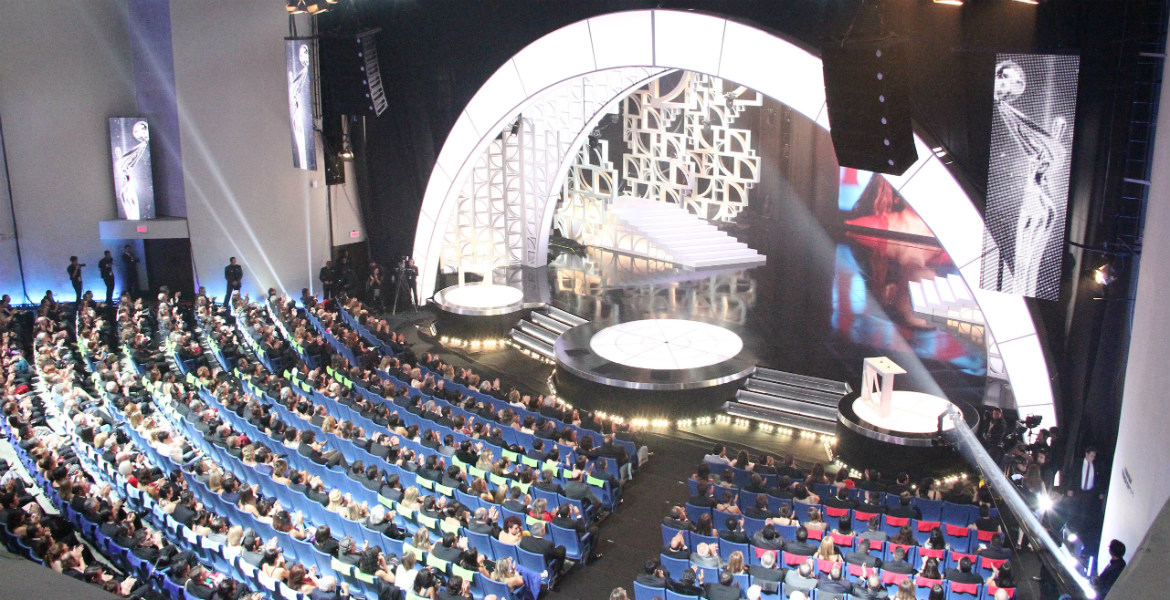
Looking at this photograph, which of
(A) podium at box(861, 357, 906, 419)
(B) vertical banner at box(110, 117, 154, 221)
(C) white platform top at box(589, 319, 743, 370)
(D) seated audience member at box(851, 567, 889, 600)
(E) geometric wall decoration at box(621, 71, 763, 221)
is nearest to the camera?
(D) seated audience member at box(851, 567, 889, 600)

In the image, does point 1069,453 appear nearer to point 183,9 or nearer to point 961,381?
point 961,381

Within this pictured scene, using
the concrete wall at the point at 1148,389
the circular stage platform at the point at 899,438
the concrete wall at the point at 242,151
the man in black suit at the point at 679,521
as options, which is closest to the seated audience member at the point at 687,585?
the man in black suit at the point at 679,521

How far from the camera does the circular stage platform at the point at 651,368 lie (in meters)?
14.8

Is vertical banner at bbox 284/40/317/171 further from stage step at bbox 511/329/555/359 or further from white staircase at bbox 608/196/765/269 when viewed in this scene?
white staircase at bbox 608/196/765/269

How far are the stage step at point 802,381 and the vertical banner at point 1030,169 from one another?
4.53 metres

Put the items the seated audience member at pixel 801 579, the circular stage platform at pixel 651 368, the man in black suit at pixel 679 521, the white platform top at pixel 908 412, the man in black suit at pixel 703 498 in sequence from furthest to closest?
1. the circular stage platform at pixel 651 368
2. the white platform top at pixel 908 412
3. the man in black suit at pixel 703 498
4. the man in black suit at pixel 679 521
5. the seated audience member at pixel 801 579

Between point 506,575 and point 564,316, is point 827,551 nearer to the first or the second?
point 506,575

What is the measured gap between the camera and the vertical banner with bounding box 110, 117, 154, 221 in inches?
812

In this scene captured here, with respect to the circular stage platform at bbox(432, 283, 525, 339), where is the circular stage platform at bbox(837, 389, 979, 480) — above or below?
below

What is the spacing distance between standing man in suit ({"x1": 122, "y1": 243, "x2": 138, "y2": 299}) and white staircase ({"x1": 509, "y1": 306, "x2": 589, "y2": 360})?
30.6ft

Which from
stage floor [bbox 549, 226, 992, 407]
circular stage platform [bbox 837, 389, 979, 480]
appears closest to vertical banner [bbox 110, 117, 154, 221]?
stage floor [bbox 549, 226, 992, 407]

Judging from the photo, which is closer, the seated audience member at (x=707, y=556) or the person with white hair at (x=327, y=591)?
the person with white hair at (x=327, y=591)

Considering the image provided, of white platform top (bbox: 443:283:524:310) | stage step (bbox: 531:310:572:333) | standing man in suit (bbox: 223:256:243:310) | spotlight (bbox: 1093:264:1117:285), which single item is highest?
spotlight (bbox: 1093:264:1117:285)

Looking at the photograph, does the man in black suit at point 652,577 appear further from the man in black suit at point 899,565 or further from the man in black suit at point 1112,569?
the man in black suit at point 1112,569
